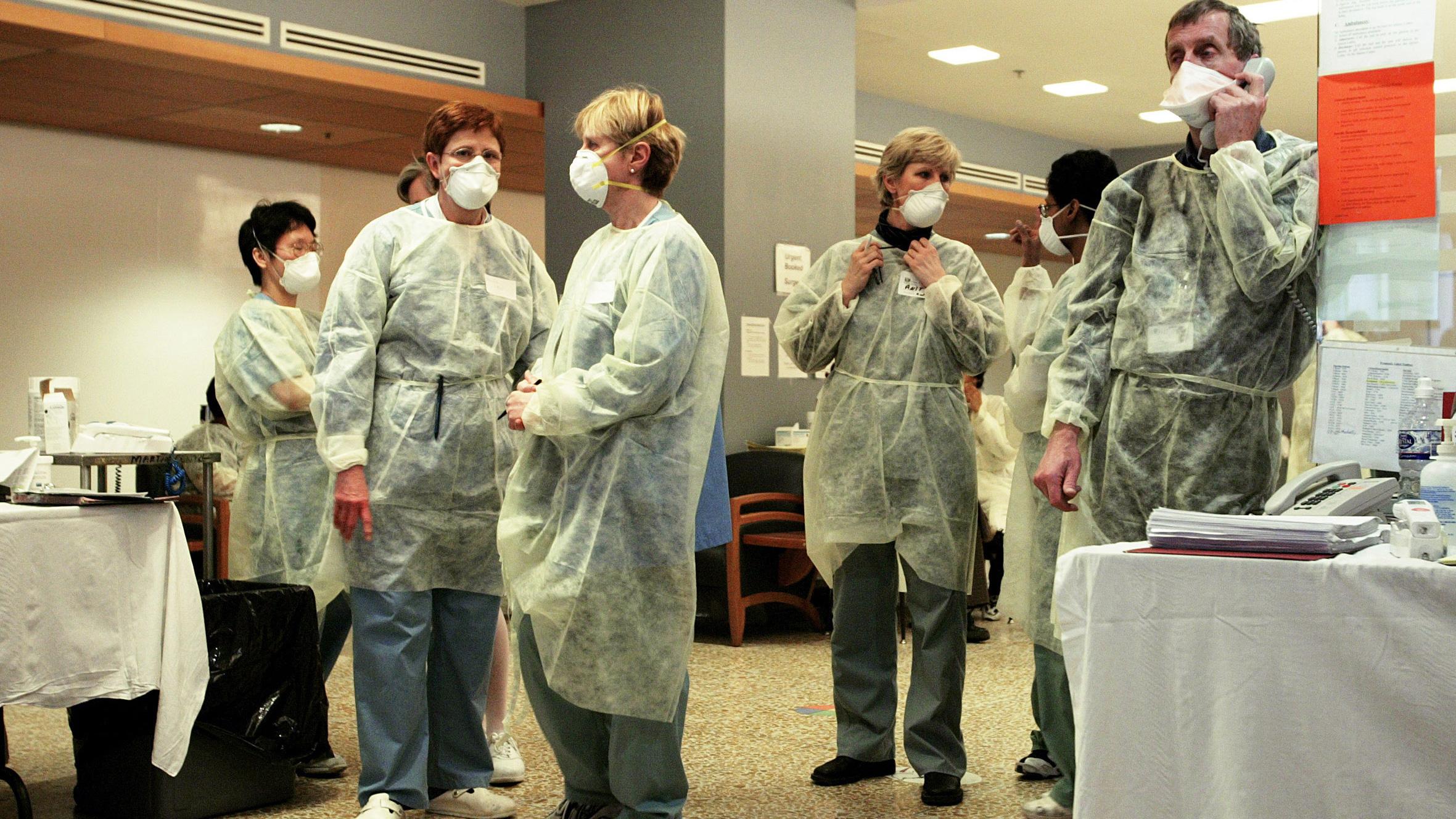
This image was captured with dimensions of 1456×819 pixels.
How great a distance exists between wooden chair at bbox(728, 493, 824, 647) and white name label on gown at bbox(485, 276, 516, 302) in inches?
99.3

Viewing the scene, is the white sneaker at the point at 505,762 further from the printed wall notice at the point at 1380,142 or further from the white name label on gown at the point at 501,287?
the printed wall notice at the point at 1380,142

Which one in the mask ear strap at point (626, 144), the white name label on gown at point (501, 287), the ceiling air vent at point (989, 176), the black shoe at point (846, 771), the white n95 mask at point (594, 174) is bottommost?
the black shoe at point (846, 771)

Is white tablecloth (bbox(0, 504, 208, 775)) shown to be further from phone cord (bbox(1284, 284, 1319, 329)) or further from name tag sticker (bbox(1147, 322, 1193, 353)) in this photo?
phone cord (bbox(1284, 284, 1319, 329))

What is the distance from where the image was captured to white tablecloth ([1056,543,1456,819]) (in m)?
1.43

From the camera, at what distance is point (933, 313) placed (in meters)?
3.16

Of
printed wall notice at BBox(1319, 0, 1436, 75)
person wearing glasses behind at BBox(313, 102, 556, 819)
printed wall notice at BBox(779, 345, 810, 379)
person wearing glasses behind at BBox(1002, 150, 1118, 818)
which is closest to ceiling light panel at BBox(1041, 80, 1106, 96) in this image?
printed wall notice at BBox(779, 345, 810, 379)

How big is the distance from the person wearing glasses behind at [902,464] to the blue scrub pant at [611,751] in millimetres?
743

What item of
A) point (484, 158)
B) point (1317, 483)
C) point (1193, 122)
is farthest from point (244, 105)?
point (1317, 483)

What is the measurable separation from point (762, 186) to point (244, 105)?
2.46m

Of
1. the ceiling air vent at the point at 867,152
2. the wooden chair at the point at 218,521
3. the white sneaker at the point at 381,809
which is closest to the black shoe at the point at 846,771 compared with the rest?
the white sneaker at the point at 381,809

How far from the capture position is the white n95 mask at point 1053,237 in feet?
10.5

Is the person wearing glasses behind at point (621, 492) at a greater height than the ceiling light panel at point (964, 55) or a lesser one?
lesser

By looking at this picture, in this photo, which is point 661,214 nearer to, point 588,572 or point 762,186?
point 588,572

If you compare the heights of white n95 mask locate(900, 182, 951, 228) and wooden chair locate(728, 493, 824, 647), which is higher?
white n95 mask locate(900, 182, 951, 228)
